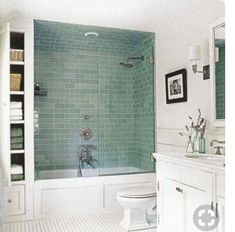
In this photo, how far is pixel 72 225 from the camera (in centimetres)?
318

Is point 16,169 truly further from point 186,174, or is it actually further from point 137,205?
point 186,174

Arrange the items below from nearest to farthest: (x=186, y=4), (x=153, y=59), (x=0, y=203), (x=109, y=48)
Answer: (x=0, y=203) < (x=186, y=4) < (x=153, y=59) < (x=109, y=48)

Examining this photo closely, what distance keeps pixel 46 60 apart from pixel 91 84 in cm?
74

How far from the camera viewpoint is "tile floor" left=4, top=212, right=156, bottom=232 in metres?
3.04

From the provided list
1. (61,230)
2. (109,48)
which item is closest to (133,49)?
(109,48)

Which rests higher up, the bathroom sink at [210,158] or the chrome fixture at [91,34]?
the chrome fixture at [91,34]

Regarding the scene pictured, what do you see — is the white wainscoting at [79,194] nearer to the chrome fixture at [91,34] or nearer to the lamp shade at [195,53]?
the lamp shade at [195,53]

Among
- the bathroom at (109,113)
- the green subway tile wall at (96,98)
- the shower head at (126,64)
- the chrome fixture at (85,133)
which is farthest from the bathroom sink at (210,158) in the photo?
the shower head at (126,64)

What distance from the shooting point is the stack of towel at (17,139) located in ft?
10.9

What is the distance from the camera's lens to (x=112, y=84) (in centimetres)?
436

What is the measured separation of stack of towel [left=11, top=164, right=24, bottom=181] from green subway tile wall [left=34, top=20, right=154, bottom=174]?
0.51 m

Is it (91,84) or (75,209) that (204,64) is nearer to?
(91,84)

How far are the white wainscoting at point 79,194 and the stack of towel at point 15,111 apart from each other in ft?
2.65

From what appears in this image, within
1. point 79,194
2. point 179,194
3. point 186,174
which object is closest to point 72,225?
point 79,194
